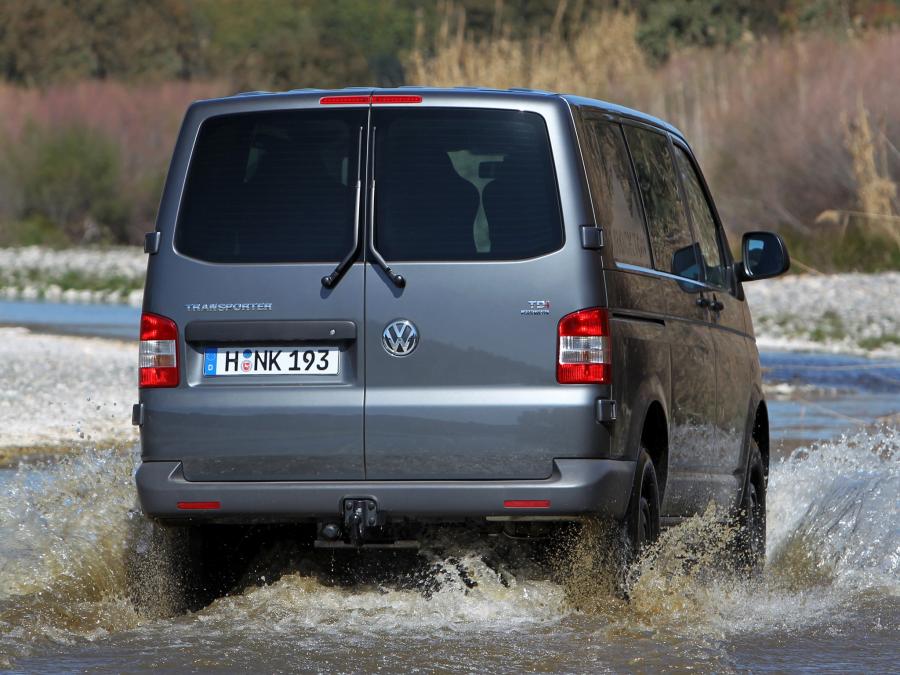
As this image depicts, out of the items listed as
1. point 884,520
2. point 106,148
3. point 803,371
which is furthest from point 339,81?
point 884,520

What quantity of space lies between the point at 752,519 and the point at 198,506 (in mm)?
3101

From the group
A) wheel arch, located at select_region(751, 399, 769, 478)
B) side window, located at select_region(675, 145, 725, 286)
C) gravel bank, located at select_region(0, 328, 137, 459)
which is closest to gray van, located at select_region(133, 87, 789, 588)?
side window, located at select_region(675, 145, 725, 286)

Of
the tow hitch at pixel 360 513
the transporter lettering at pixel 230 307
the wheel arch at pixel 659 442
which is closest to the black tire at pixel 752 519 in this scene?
the wheel arch at pixel 659 442

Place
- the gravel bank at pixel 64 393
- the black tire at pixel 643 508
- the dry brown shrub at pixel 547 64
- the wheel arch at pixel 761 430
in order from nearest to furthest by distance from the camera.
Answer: the black tire at pixel 643 508
the wheel arch at pixel 761 430
the gravel bank at pixel 64 393
the dry brown shrub at pixel 547 64

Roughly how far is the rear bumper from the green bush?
48254 mm

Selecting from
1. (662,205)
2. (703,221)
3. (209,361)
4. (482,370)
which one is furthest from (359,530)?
(703,221)

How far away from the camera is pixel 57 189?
55125 millimetres

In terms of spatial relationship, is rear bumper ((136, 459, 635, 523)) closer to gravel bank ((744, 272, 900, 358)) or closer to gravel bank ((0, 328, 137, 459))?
gravel bank ((0, 328, 137, 459))

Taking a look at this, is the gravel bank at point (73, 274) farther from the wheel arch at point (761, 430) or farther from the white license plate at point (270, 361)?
the white license plate at point (270, 361)

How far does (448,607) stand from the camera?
7191 mm

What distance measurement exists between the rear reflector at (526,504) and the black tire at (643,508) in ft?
1.37

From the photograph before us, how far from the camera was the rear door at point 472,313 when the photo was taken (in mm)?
6652

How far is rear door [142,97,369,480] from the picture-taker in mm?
6742

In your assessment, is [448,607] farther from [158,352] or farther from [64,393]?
[64,393]
